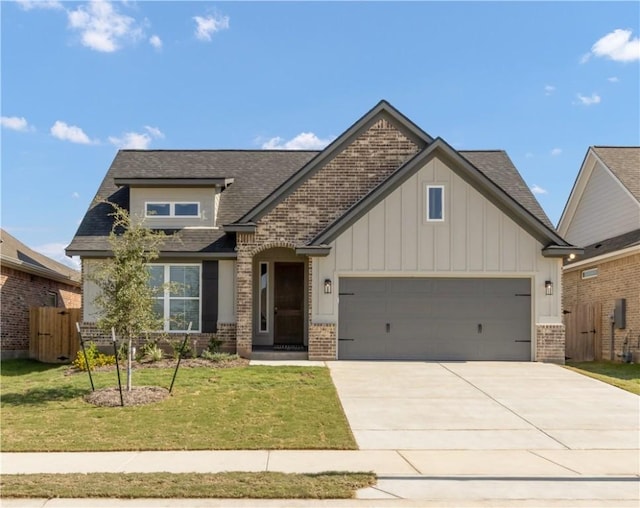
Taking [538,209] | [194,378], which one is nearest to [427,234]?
[538,209]

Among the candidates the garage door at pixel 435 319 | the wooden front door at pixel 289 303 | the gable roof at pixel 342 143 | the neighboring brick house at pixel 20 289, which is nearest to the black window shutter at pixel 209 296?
the gable roof at pixel 342 143

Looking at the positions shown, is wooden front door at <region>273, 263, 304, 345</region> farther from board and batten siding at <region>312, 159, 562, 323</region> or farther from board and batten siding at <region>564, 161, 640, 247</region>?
board and batten siding at <region>564, 161, 640, 247</region>

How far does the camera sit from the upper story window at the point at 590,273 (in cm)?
1860

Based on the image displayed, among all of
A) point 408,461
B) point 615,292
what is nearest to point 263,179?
point 615,292

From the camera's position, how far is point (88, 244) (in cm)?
1534

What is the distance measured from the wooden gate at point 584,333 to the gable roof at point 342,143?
8239 mm

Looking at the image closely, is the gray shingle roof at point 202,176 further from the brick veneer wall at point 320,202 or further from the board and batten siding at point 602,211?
the board and batten siding at point 602,211

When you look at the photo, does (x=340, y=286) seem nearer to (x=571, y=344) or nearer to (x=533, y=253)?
(x=533, y=253)

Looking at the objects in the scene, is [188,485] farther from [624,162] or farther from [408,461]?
[624,162]

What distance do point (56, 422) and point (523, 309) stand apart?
11.7 meters

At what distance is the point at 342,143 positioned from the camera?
15.2m

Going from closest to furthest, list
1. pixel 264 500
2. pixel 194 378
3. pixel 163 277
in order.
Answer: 1. pixel 264 500
2. pixel 194 378
3. pixel 163 277

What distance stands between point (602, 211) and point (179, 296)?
15955 mm

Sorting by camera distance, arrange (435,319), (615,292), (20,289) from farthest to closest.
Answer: (20,289) < (615,292) < (435,319)
